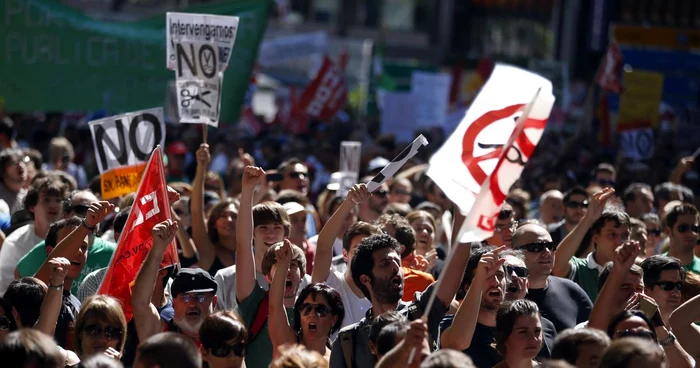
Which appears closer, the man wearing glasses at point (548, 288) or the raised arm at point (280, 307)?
the raised arm at point (280, 307)

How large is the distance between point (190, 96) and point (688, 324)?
412 cm

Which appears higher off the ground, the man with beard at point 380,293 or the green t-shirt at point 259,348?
the man with beard at point 380,293

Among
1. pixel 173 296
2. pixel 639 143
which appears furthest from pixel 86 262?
pixel 639 143

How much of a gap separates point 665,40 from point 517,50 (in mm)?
21002

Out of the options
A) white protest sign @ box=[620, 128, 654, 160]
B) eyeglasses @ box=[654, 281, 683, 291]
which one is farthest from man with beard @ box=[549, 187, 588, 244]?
white protest sign @ box=[620, 128, 654, 160]

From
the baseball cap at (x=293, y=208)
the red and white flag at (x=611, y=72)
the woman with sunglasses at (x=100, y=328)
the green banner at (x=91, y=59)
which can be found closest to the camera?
the woman with sunglasses at (x=100, y=328)

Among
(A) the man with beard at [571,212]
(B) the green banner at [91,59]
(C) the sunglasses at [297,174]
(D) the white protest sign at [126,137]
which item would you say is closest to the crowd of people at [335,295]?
(D) the white protest sign at [126,137]

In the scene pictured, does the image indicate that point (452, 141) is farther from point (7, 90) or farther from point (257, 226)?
point (7, 90)

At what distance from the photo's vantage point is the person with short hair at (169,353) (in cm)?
453

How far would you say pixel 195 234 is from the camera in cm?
809

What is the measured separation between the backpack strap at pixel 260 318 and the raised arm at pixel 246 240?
11 centimetres

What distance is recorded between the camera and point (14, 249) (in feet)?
24.8

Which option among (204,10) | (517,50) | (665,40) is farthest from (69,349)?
(517,50)

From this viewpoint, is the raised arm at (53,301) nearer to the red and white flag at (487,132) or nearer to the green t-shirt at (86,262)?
the green t-shirt at (86,262)
